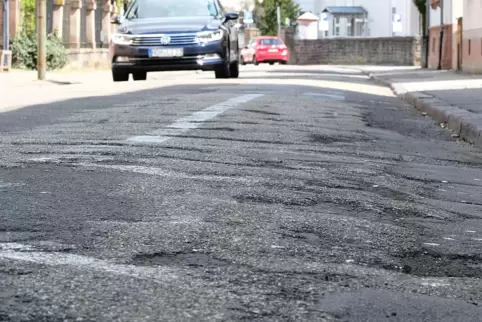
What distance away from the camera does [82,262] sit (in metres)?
4.05

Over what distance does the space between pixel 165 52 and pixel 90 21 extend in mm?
26763

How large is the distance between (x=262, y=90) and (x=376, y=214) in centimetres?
1214

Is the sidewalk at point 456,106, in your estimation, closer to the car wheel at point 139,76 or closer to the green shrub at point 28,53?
the car wheel at point 139,76

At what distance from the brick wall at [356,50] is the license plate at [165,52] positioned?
43.2 m

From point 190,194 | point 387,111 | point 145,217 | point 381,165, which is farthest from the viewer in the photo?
point 387,111

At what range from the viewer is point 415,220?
18.9ft

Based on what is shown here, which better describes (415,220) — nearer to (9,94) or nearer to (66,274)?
(66,274)

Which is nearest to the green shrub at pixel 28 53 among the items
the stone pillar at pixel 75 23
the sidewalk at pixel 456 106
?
the stone pillar at pixel 75 23

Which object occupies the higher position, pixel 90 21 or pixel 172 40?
pixel 90 21

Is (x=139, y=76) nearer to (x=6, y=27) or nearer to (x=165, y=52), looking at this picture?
(x=165, y=52)

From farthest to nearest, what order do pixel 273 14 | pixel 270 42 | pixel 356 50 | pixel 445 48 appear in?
1. pixel 273 14
2. pixel 356 50
3. pixel 270 42
4. pixel 445 48

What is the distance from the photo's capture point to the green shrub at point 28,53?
35281 millimetres

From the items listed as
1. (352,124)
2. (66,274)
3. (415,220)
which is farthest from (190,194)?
(352,124)

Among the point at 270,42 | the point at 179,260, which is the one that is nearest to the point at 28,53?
the point at 179,260
